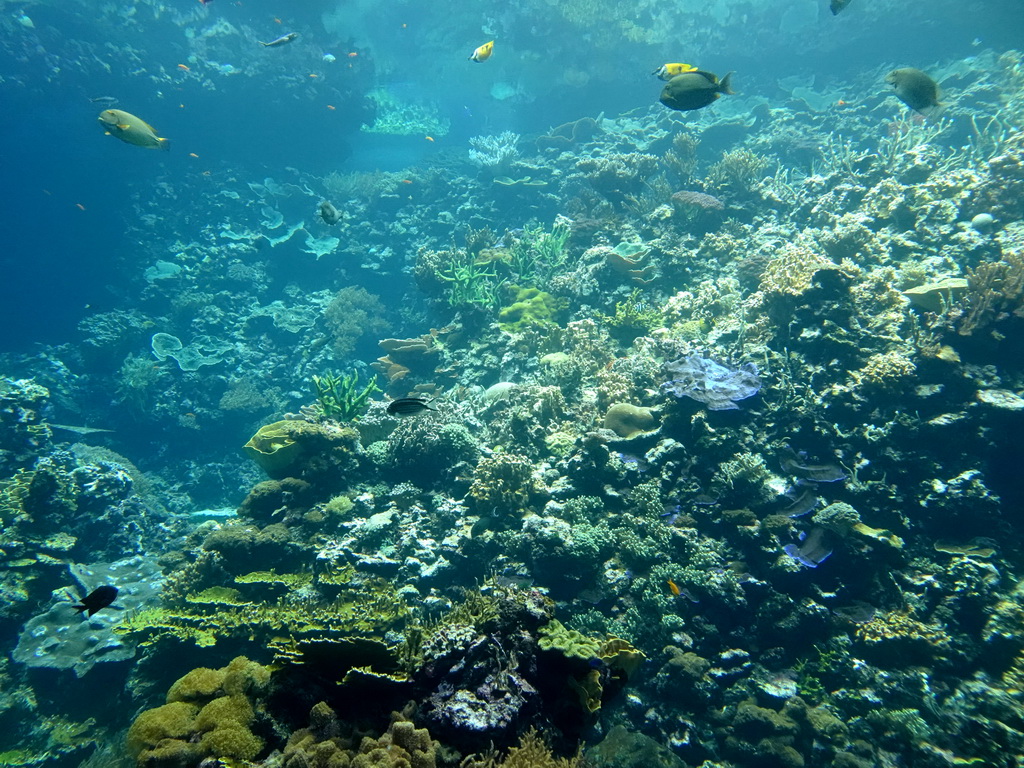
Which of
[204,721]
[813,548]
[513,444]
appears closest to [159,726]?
[204,721]

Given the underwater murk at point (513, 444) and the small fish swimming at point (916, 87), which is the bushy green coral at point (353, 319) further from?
the small fish swimming at point (916, 87)

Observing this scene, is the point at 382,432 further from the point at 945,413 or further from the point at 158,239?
the point at 158,239

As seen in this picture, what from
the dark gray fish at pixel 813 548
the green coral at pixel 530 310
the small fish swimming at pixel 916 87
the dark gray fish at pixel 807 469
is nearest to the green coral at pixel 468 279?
the green coral at pixel 530 310

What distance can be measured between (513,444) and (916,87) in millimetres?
7300

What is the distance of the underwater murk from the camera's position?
13.5 feet

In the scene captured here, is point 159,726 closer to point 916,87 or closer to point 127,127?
point 127,127

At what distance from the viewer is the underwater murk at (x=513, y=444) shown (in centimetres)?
412

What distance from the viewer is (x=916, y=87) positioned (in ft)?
19.6

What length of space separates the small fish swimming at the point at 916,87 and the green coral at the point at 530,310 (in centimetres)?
650

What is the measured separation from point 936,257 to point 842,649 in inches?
299

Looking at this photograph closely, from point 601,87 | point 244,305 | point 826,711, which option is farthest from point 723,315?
point 601,87

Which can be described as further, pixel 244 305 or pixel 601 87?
pixel 601 87

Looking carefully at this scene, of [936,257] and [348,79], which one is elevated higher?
[348,79]

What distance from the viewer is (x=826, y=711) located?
178 inches
